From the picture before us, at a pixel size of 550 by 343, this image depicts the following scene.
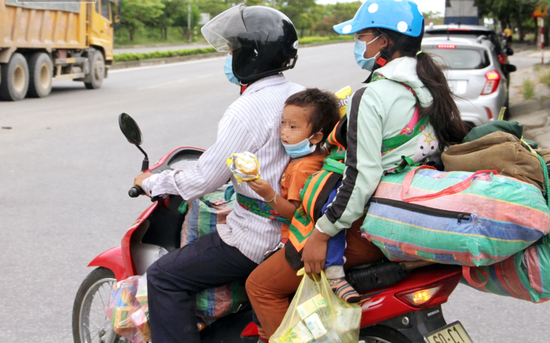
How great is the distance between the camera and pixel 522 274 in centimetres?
171

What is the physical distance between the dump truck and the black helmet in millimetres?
11206

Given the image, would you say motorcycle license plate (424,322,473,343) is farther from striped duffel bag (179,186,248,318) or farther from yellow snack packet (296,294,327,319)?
striped duffel bag (179,186,248,318)

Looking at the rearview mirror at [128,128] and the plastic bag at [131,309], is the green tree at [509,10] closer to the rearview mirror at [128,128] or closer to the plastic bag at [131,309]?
the rearview mirror at [128,128]

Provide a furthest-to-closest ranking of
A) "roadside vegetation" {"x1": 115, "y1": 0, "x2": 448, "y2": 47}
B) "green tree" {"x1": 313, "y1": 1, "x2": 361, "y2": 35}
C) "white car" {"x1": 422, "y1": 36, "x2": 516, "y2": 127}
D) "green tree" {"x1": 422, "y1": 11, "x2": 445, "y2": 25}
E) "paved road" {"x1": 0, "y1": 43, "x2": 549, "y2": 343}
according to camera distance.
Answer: "green tree" {"x1": 313, "y1": 1, "x2": 361, "y2": 35} < "green tree" {"x1": 422, "y1": 11, "x2": 445, "y2": 25} < "roadside vegetation" {"x1": 115, "y1": 0, "x2": 448, "y2": 47} < "white car" {"x1": 422, "y1": 36, "x2": 516, "y2": 127} < "paved road" {"x1": 0, "y1": 43, "x2": 549, "y2": 343}

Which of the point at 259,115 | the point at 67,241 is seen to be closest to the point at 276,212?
the point at 259,115

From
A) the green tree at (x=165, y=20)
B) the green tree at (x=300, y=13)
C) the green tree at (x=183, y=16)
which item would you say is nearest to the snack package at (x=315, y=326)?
the green tree at (x=165, y=20)

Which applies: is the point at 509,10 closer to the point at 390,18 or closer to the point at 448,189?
the point at 390,18

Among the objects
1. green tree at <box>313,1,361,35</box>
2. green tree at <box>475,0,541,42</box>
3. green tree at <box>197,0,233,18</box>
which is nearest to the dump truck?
green tree at <box>475,0,541,42</box>

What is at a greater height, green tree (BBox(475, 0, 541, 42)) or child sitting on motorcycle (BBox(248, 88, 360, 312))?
green tree (BBox(475, 0, 541, 42))

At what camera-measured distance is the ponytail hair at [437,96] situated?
6.51ft

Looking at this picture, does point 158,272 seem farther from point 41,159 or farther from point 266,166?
point 41,159

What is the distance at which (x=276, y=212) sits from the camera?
2182mm

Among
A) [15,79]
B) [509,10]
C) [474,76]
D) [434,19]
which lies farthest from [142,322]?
[434,19]

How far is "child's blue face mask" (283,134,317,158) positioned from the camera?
2.14 meters
